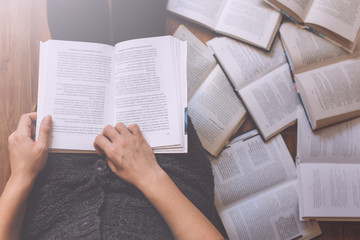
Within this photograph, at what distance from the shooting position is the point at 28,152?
0.65 meters

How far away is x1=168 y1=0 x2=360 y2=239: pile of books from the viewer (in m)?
0.92

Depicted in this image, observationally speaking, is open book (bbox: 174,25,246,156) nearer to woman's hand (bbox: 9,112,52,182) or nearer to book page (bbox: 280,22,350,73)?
book page (bbox: 280,22,350,73)

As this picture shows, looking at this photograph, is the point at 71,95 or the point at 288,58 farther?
the point at 288,58

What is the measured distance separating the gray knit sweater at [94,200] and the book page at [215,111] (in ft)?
0.76

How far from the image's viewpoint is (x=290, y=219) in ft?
3.05

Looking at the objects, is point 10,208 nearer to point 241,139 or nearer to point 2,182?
point 2,182

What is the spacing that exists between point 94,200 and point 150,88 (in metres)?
0.27

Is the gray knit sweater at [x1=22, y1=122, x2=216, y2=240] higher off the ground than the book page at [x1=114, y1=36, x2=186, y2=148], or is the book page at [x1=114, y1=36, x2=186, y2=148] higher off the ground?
the book page at [x1=114, y1=36, x2=186, y2=148]

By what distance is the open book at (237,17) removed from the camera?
0.96 meters

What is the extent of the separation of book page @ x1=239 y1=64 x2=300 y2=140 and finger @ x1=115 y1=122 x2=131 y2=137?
43 cm

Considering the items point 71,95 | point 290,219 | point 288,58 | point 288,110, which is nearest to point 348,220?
point 290,219

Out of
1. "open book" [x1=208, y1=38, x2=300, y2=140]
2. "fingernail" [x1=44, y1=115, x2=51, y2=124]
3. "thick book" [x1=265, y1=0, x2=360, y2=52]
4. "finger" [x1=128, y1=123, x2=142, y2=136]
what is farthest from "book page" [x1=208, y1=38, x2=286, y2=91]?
"fingernail" [x1=44, y1=115, x2=51, y2=124]

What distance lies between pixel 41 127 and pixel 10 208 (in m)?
0.17

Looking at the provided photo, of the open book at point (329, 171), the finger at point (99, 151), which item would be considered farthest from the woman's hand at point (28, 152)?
the open book at point (329, 171)
